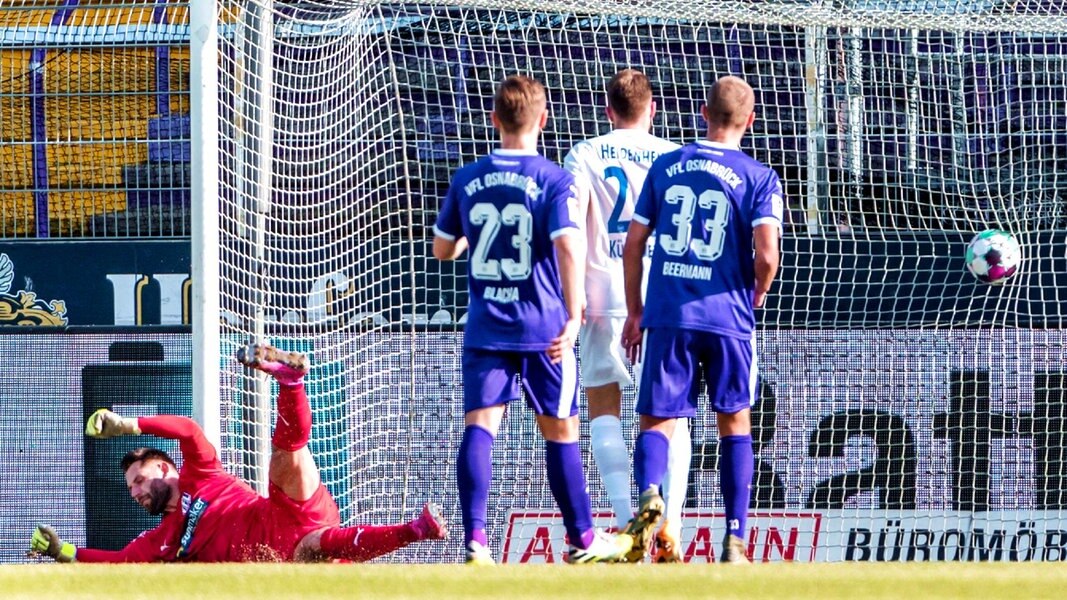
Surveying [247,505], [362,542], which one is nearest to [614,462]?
[362,542]

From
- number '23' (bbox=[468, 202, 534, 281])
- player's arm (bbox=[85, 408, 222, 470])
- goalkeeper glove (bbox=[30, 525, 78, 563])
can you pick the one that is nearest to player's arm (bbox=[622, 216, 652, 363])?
number '23' (bbox=[468, 202, 534, 281])

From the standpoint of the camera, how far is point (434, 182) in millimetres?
7125

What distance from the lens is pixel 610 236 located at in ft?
16.6

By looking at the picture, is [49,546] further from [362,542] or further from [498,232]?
[498,232]

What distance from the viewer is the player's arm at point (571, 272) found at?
4398mm

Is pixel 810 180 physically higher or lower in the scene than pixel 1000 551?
higher

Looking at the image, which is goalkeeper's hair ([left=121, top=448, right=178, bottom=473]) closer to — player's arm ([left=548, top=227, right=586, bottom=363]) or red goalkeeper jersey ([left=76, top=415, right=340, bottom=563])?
red goalkeeper jersey ([left=76, top=415, right=340, bottom=563])

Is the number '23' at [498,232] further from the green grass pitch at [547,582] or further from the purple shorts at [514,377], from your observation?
the green grass pitch at [547,582]

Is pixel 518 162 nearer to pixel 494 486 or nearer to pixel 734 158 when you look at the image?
pixel 734 158

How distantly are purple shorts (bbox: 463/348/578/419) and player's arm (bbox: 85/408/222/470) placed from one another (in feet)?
4.63

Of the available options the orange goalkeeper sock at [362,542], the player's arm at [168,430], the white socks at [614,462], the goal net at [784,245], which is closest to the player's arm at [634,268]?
the white socks at [614,462]

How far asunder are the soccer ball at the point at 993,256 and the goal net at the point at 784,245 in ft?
1.18

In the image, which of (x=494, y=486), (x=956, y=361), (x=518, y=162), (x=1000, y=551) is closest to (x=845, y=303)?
(x=956, y=361)

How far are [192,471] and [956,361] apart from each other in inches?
130
